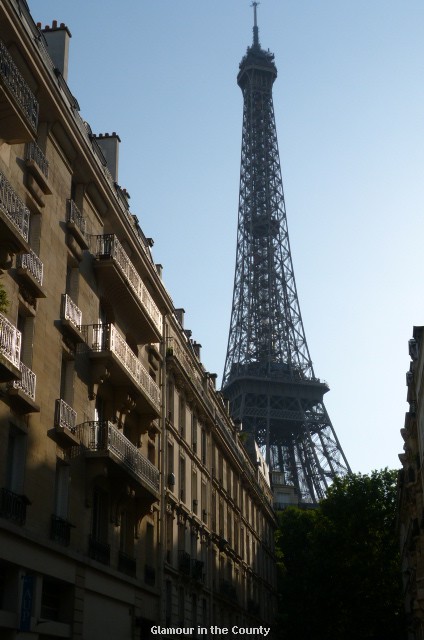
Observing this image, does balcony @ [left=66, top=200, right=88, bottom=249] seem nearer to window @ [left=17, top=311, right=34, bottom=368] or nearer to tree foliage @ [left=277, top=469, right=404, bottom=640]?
window @ [left=17, top=311, right=34, bottom=368]

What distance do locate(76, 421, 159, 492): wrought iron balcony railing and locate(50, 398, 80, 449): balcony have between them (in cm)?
57

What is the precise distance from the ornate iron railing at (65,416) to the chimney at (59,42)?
9.95 m

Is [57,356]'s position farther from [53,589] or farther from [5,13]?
[5,13]

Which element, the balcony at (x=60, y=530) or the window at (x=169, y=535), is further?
the window at (x=169, y=535)

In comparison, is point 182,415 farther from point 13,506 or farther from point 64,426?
point 13,506

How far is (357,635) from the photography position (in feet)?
187

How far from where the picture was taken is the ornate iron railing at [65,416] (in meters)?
23.2

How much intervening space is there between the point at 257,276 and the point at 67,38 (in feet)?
373

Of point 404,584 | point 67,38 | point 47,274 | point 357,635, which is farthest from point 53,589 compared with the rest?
point 404,584

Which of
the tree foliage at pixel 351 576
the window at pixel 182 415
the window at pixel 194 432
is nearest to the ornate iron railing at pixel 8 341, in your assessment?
the window at pixel 182 415

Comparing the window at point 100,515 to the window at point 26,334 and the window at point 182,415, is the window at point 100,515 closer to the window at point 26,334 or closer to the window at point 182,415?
the window at point 26,334

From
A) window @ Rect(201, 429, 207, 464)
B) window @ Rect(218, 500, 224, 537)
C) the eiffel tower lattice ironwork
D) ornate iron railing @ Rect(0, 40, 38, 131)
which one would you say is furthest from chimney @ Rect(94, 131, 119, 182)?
the eiffel tower lattice ironwork

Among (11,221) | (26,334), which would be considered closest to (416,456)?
(26,334)

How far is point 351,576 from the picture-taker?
5859 centimetres
